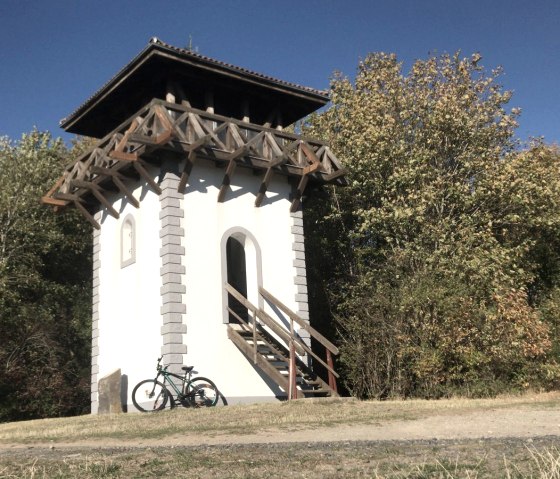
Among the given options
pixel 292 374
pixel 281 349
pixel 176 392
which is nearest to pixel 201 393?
pixel 176 392

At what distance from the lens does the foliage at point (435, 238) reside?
818 inches

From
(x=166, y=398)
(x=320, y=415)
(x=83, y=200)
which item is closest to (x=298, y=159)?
(x=83, y=200)

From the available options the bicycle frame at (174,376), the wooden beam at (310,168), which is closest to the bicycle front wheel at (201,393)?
the bicycle frame at (174,376)

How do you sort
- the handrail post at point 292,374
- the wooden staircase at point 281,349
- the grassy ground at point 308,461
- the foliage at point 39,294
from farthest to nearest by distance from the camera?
1. the foliage at point 39,294
2. the wooden staircase at point 281,349
3. the handrail post at point 292,374
4. the grassy ground at point 308,461

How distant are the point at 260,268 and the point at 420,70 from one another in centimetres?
1072

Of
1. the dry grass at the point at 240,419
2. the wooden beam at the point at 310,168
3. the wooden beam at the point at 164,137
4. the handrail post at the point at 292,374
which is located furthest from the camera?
the wooden beam at the point at 310,168

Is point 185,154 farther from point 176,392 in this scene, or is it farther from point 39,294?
point 39,294

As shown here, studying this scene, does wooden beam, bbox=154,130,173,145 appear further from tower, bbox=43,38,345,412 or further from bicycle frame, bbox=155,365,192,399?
bicycle frame, bbox=155,365,192,399

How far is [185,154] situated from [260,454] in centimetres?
1157

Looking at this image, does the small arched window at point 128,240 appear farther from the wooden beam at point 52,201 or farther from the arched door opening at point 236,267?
the arched door opening at point 236,267

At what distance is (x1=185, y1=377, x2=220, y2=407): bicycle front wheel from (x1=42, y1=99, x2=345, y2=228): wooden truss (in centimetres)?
508

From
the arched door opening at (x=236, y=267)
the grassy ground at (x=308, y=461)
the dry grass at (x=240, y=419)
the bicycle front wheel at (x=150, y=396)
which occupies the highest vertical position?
the arched door opening at (x=236, y=267)

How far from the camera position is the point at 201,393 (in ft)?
56.3

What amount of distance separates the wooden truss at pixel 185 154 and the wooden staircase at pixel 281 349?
137 inches
